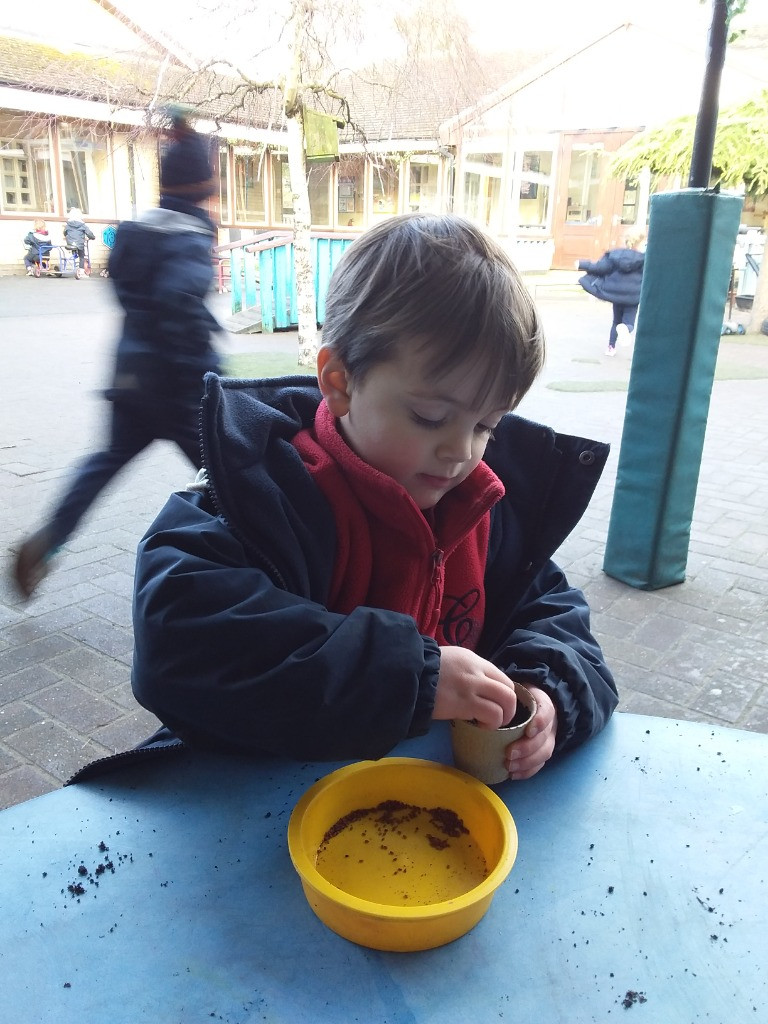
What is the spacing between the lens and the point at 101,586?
333 centimetres

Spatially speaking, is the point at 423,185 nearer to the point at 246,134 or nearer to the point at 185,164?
the point at 246,134

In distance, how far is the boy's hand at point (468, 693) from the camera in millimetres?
1001

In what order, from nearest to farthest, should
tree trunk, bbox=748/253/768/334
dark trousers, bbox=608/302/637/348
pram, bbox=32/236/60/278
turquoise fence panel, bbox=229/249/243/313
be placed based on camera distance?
1. dark trousers, bbox=608/302/637/348
2. turquoise fence panel, bbox=229/249/243/313
3. tree trunk, bbox=748/253/768/334
4. pram, bbox=32/236/60/278

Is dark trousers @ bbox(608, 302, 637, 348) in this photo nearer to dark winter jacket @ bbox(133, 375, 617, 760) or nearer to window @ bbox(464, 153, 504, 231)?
dark winter jacket @ bbox(133, 375, 617, 760)

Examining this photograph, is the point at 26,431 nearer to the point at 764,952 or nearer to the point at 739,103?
the point at 764,952

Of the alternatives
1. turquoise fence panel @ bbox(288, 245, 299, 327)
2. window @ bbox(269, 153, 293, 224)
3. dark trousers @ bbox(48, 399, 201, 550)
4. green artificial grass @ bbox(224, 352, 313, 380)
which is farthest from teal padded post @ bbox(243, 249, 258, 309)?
window @ bbox(269, 153, 293, 224)

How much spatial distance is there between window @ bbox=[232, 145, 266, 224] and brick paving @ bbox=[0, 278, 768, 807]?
15993mm

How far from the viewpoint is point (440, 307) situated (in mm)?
1066

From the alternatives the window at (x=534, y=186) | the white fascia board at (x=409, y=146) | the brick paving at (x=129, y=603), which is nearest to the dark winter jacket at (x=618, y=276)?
the brick paving at (x=129, y=603)

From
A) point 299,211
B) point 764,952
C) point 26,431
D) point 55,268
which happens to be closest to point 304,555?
point 764,952

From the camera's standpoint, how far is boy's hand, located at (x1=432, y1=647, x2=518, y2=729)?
1.00 metres

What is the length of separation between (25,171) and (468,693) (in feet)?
69.9

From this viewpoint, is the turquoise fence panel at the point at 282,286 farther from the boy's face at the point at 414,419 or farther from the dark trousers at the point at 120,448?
the boy's face at the point at 414,419

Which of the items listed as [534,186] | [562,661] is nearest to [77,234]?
[534,186]
